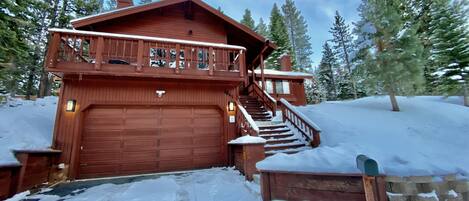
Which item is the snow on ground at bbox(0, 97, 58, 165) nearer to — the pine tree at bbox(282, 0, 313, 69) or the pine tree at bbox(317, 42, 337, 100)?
the pine tree at bbox(317, 42, 337, 100)

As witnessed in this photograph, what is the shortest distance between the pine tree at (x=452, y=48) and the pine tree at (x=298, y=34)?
51.6 ft

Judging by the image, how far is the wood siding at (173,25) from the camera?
328 inches

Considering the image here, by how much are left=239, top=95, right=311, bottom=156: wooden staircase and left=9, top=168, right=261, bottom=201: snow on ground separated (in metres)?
1.50

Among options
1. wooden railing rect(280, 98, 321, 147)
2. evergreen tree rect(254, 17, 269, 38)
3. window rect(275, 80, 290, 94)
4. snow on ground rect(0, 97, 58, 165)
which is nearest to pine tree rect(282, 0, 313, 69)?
evergreen tree rect(254, 17, 269, 38)

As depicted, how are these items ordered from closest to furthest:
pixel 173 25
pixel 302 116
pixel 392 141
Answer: pixel 392 141 < pixel 302 116 < pixel 173 25

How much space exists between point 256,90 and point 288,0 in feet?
80.9

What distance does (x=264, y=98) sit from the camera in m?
10.5

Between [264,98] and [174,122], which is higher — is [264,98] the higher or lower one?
the higher one

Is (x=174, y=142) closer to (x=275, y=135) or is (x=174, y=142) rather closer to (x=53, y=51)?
(x=275, y=135)

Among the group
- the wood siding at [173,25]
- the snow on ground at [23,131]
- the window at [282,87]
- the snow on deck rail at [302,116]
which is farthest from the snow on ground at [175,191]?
the window at [282,87]

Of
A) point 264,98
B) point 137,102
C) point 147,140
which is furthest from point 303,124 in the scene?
point 137,102

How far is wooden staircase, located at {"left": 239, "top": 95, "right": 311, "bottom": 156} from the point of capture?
20.9 ft

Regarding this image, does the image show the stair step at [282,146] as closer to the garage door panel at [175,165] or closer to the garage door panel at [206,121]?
the garage door panel at [206,121]

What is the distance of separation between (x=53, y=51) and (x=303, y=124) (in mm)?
8067
